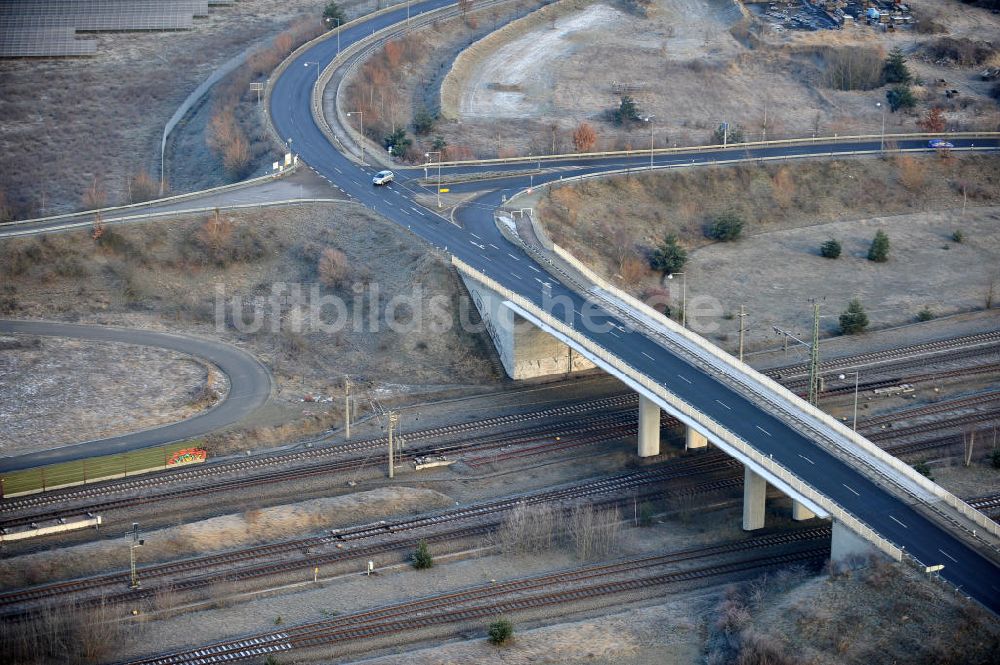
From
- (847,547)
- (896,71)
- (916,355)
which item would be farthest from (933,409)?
(896,71)

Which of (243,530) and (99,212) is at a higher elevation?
(99,212)

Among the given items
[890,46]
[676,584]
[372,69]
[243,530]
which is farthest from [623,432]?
[890,46]

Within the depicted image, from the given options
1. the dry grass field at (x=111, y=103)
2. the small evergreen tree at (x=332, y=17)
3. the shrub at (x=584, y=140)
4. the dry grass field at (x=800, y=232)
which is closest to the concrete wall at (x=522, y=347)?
the dry grass field at (x=800, y=232)

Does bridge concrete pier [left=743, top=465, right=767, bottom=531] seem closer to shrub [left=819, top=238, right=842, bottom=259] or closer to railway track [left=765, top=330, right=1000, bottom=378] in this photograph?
railway track [left=765, top=330, right=1000, bottom=378]

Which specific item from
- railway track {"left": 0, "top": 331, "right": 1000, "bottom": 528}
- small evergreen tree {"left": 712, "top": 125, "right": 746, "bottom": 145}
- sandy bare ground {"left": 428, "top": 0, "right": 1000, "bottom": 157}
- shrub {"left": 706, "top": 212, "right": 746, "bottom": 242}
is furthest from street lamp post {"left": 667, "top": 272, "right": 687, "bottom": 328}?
small evergreen tree {"left": 712, "top": 125, "right": 746, "bottom": 145}

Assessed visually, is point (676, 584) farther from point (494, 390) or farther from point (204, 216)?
point (204, 216)

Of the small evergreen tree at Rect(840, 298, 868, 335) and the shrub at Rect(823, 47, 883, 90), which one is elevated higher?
the shrub at Rect(823, 47, 883, 90)
